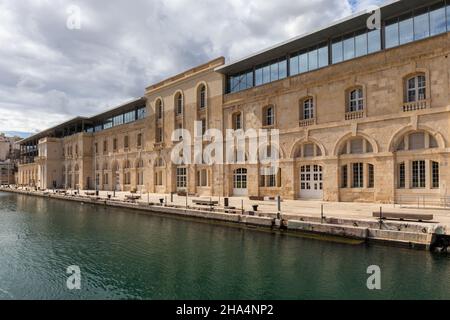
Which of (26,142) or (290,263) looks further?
(26,142)

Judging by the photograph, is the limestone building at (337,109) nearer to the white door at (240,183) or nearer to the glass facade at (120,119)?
the white door at (240,183)

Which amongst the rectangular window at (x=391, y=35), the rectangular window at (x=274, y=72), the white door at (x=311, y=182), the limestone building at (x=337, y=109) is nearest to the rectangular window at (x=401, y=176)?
the limestone building at (x=337, y=109)

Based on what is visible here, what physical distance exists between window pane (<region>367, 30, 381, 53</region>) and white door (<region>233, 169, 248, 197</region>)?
48.6ft

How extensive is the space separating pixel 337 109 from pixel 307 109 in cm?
292

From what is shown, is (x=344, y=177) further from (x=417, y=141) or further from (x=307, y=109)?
(x=307, y=109)

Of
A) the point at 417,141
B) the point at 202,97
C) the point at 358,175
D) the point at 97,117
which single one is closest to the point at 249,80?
the point at 202,97

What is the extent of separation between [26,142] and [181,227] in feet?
271

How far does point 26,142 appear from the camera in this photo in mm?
84500

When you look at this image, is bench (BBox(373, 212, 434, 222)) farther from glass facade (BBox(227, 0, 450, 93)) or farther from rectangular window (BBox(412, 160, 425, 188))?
glass facade (BBox(227, 0, 450, 93))

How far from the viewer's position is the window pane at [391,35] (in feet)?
72.0

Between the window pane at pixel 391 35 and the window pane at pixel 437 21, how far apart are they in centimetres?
213
